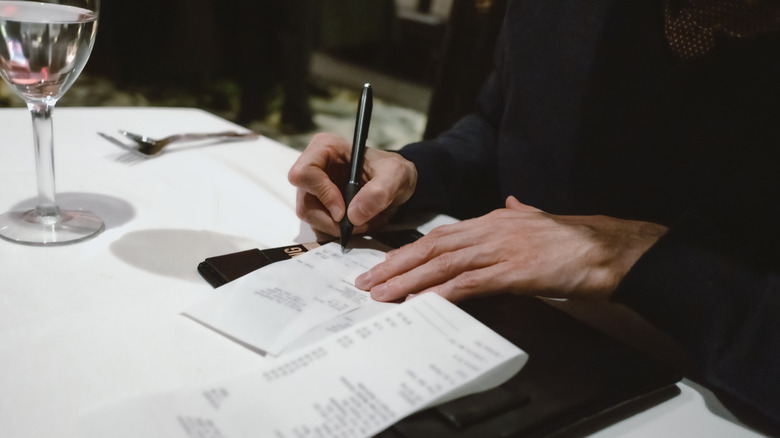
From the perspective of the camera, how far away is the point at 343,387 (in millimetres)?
405

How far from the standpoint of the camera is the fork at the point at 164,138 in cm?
94

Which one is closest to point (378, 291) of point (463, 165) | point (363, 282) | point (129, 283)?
point (363, 282)

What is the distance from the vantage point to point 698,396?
51 cm

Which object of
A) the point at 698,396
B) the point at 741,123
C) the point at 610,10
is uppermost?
the point at 610,10

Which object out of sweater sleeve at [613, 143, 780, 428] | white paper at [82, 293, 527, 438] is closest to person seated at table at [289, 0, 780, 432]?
sweater sleeve at [613, 143, 780, 428]

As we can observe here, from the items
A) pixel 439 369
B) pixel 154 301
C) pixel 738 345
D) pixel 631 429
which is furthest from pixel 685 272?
pixel 154 301

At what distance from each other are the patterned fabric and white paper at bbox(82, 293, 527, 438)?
1.89 ft

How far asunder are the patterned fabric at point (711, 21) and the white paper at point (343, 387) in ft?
1.89

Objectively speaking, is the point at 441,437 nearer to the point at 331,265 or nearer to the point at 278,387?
the point at 278,387

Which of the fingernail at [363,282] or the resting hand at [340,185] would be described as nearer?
the fingernail at [363,282]

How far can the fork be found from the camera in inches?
36.8

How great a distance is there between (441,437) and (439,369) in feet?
0.19

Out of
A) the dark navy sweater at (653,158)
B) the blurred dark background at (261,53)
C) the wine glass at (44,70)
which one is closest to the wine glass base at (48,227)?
the wine glass at (44,70)

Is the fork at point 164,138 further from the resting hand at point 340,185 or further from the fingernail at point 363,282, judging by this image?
the fingernail at point 363,282
